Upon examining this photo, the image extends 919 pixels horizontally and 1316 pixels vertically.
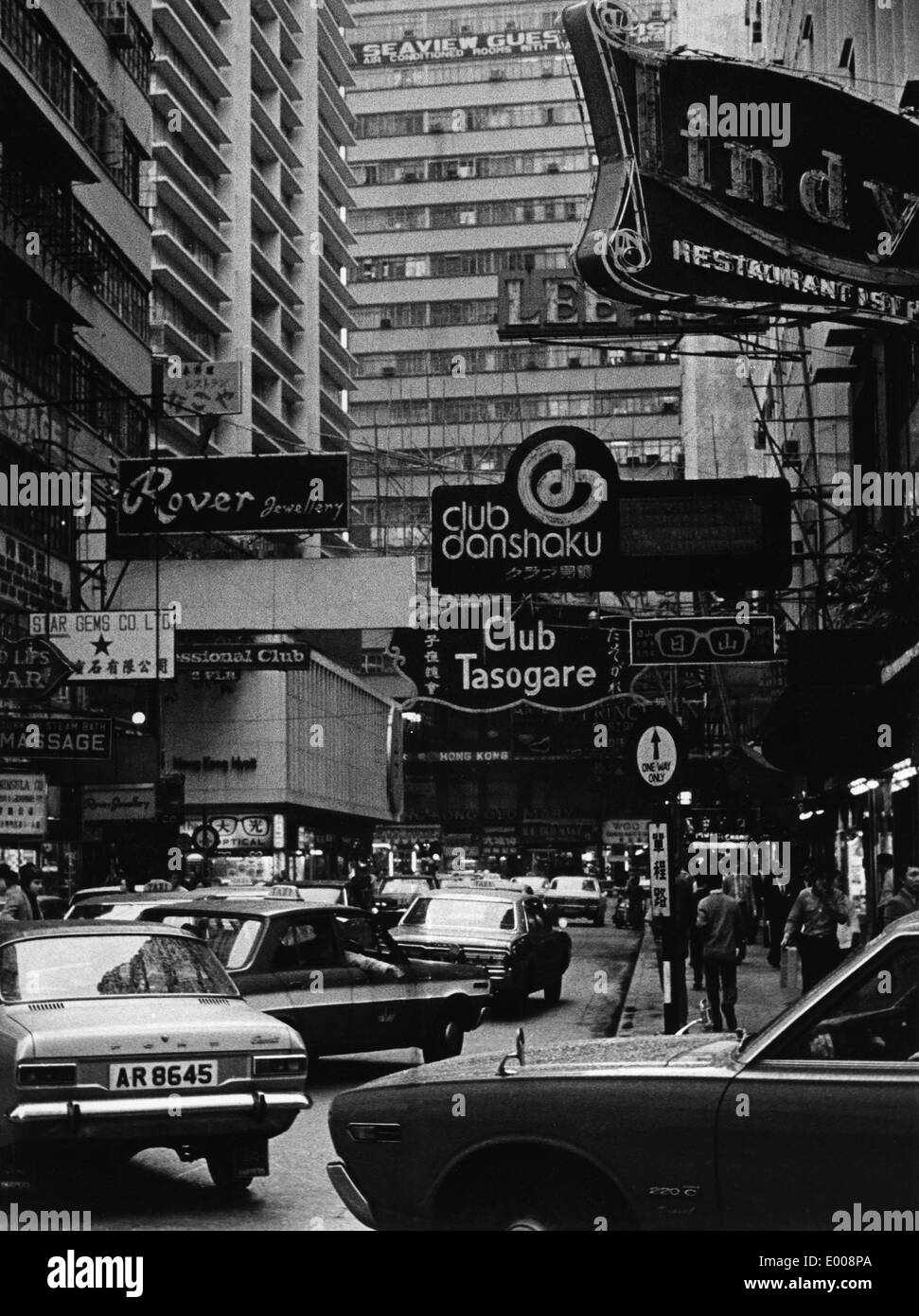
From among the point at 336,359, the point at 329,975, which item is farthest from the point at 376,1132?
the point at 336,359

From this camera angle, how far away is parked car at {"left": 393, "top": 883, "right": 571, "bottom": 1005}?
69.2ft

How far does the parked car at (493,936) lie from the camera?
21078mm

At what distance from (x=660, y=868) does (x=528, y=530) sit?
3.13 meters

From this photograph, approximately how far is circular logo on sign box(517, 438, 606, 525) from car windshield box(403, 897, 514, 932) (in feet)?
22.8

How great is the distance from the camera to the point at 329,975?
1409cm

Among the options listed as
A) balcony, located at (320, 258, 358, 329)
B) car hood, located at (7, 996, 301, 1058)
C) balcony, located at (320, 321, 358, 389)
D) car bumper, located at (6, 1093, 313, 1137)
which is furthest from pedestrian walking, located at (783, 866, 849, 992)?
balcony, located at (320, 258, 358, 329)

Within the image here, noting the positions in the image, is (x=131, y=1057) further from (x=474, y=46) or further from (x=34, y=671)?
(x=474, y=46)

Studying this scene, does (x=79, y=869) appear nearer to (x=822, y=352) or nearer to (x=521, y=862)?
(x=822, y=352)

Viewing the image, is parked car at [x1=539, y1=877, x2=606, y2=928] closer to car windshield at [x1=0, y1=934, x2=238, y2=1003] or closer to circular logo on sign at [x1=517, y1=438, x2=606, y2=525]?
circular logo on sign at [x1=517, y1=438, x2=606, y2=525]

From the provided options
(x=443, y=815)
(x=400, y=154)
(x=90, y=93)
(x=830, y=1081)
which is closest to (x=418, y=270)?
(x=400, y=154)

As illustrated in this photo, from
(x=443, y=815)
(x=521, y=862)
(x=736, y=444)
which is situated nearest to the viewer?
(x=736, y=444)

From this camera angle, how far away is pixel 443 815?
110062 mm

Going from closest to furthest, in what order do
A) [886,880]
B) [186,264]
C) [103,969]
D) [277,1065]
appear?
[277,1065]
[103,969]
[886,880]
[186,264]
